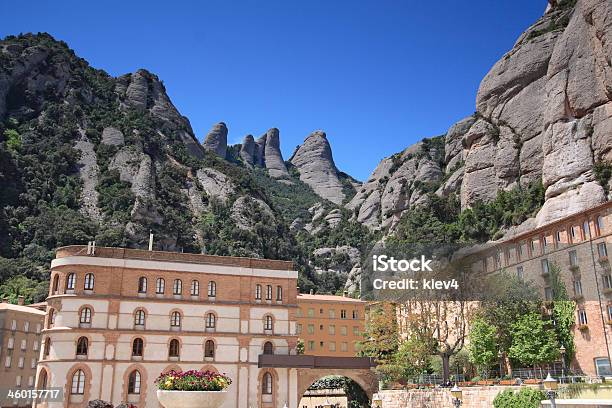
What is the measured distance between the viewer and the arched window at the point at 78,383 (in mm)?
47938

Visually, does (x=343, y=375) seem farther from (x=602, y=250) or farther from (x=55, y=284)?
(x=55, y=284)

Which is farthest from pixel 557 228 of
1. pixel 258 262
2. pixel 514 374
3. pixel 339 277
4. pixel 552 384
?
pixel 339 277

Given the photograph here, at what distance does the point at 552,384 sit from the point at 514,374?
1043 cm

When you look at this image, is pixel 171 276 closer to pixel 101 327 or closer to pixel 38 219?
pixel 101 327

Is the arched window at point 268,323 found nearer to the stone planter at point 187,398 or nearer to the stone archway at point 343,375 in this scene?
the stone archway at point 343,375

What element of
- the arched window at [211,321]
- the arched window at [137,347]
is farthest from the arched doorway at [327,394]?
the arched window at [137,347]

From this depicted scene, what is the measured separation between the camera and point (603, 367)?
4403 centimetres

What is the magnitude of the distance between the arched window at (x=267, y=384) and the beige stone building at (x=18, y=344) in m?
32.5

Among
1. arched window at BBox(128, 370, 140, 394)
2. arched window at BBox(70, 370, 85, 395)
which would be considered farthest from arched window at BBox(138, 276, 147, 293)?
arched window at BBox(70, 370, 85, 395)

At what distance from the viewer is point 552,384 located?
3656cm

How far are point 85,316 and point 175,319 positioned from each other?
24.8 feet

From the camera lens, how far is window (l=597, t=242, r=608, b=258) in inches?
1766

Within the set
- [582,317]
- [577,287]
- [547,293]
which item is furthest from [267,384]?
[577,287]

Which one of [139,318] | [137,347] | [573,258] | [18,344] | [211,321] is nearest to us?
[573,258]
